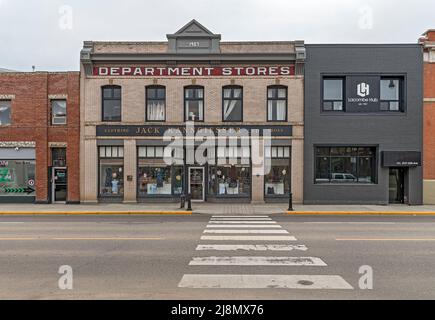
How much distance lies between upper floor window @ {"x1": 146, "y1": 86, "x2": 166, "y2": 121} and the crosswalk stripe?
561 inches

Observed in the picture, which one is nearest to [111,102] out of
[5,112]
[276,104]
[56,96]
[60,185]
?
[56,96]

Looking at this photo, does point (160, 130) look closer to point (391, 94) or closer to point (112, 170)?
point (112, 170)

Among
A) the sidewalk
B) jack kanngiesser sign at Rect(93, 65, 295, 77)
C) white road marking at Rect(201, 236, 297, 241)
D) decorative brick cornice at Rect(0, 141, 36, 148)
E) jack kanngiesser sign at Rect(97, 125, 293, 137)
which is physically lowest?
the sidewalk

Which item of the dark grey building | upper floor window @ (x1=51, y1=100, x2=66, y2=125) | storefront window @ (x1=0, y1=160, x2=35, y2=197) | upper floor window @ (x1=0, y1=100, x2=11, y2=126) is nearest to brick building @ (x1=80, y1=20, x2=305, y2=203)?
the dark grey building

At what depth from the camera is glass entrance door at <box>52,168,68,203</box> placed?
2167cm

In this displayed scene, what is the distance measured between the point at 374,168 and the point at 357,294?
54.7 ft

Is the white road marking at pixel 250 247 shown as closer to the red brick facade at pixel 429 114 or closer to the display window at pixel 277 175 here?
the display window at pixel 277 175

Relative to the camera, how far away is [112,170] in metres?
21.8

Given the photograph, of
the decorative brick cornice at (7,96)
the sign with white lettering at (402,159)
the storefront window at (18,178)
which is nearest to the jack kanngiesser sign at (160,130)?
the storefront window at (18,178)

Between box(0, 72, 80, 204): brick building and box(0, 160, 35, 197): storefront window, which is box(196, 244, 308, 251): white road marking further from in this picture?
box(0, 160, 35, 197): storefront window

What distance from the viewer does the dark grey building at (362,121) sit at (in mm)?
21125

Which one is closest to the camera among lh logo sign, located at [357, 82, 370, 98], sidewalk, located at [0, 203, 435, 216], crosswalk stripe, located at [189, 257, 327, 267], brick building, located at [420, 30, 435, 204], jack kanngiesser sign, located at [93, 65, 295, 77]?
crosswalk stripe, located at [189, 257, 327, 267]

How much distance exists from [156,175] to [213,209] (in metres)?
4.56
